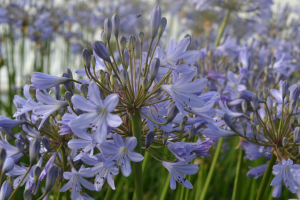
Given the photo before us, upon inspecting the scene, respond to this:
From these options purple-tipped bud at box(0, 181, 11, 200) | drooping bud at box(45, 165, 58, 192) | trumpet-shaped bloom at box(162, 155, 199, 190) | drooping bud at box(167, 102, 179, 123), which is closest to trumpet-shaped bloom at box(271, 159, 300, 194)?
trumpet-shaped bloom at box(162, 155, 199, 190)

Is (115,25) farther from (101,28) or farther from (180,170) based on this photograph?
(101,28)

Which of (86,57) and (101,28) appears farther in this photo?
(101,28)

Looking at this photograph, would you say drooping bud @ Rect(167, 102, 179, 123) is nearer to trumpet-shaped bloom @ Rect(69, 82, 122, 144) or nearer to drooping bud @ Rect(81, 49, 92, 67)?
trumpet-shaped bloom @ Rect(69, 82, 122, 144)

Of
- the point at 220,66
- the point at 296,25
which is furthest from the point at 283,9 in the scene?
the point at 220,66

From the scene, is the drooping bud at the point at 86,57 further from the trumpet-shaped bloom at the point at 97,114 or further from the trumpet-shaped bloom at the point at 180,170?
the trumpet-shaped bloom at the point at 180,170

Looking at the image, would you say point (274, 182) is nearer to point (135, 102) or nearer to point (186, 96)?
point (186, 96)

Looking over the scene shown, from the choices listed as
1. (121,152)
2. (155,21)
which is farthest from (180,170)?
(155,21)
